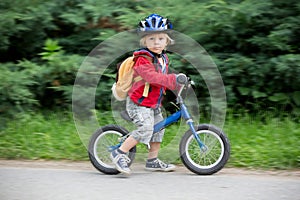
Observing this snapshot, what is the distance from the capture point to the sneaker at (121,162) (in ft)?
19.0

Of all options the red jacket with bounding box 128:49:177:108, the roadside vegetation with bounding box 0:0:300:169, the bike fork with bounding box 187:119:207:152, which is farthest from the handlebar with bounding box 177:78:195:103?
the roadside vegetation with bounding box 0:0:300:169

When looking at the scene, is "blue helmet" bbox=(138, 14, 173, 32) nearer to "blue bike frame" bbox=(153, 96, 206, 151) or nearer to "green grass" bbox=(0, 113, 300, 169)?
"blue bike frame" bbox=(153, 96, 206, 151)

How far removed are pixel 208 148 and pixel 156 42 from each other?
1.19 meters

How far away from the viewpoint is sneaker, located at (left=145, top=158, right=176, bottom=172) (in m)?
6.12

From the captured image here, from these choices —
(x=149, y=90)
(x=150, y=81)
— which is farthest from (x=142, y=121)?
(x=150, y=81)

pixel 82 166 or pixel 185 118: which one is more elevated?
pixel 185 118

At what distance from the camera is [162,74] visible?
5.68m

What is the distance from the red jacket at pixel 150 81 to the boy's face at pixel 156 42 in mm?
103

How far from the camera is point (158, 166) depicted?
20.1 ft

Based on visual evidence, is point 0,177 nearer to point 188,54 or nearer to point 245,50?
point 188,54

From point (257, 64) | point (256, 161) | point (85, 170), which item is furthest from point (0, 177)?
point (257, 64)

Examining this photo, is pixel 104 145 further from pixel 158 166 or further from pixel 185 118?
pixel 185 118

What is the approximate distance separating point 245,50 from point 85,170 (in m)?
3.00

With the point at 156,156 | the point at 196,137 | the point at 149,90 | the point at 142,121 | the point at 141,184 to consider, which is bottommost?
the point at 141,184
